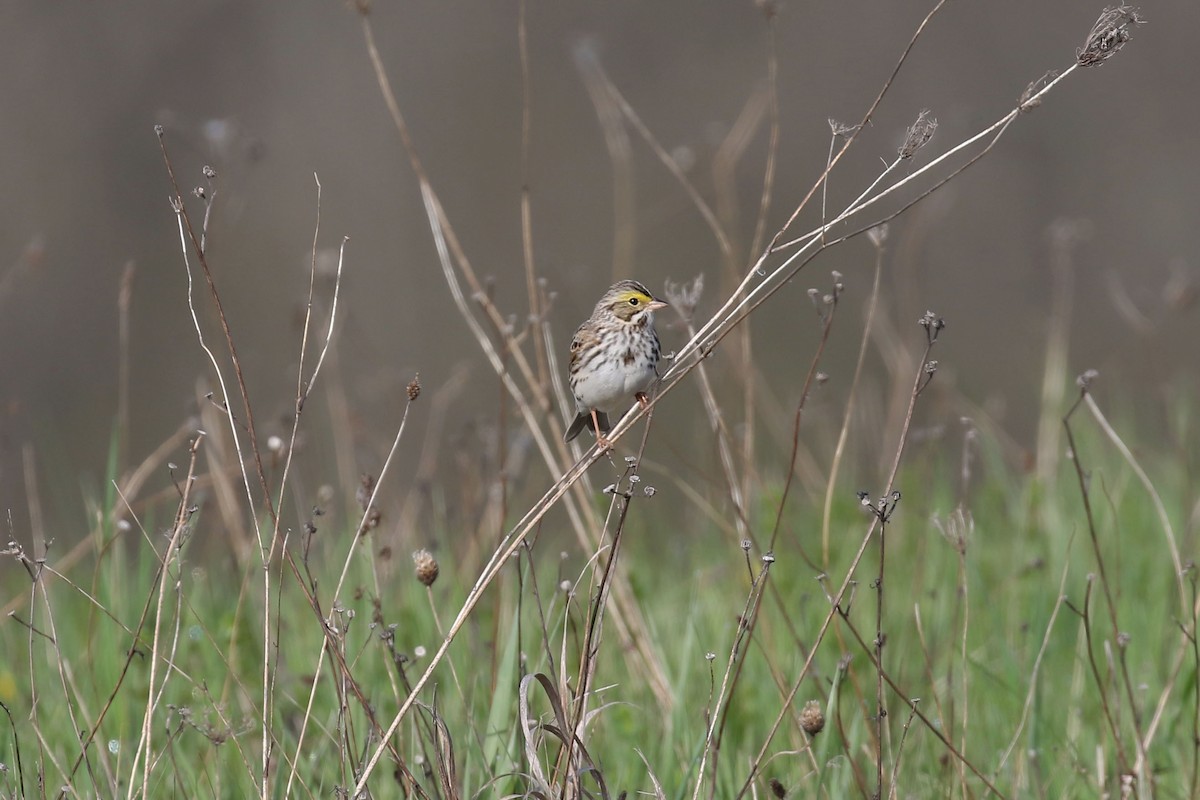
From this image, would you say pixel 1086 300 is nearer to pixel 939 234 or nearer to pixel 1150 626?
→ pixel 939 234

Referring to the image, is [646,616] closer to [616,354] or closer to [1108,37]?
[616,354]

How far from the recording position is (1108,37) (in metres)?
2.61

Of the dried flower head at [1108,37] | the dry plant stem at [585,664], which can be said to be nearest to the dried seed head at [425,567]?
the dry plant stem at [585,664]

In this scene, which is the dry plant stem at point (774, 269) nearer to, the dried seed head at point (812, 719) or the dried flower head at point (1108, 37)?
the dried flower head at point (1108, 37)

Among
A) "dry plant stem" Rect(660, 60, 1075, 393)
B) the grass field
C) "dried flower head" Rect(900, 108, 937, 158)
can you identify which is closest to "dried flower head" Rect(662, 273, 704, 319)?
the grass field

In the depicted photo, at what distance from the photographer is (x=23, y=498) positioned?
9.22 meters

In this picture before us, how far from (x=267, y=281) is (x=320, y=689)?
8.33 meters

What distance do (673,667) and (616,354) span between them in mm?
1108

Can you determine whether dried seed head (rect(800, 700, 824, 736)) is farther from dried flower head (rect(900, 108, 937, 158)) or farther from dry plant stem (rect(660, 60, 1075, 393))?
dried flower head (rect(900, 108, 937, 158))

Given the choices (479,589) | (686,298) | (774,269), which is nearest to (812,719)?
(479,589)

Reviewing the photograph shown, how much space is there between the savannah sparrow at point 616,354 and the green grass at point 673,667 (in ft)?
2.14

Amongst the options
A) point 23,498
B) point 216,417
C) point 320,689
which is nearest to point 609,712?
point 320,689

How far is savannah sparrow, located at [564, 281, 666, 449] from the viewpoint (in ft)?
15.8

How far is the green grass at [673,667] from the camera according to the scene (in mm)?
3395
